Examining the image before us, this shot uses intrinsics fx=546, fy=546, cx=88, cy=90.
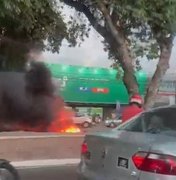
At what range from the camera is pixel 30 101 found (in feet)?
96.0

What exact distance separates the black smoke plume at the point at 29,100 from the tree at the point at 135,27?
33.0ft

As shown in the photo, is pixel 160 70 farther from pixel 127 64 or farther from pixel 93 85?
pixel 93 85

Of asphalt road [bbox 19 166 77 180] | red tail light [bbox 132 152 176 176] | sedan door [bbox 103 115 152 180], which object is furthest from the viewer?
asphalt road [bbox 19 166 77 180]

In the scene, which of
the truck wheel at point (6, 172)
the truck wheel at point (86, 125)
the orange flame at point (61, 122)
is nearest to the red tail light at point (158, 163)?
the truck wheel at point (6, 172)

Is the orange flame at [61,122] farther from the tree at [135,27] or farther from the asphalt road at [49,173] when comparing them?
the asphalt road at [49,173]

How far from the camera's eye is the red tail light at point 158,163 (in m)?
5.07

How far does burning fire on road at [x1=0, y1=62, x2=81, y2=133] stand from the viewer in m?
26.8

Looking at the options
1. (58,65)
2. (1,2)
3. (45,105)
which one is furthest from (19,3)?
→ (58,65)

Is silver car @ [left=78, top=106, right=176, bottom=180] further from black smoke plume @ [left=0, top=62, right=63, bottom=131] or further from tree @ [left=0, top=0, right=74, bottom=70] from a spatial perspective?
black smoke plume @ [left=0, top=62, right=63, bottom=131]

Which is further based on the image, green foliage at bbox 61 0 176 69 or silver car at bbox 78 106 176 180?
green foliage at bbox 61 0 176 69

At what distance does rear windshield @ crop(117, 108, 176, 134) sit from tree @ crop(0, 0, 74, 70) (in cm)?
614

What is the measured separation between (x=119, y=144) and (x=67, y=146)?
7.89 meters

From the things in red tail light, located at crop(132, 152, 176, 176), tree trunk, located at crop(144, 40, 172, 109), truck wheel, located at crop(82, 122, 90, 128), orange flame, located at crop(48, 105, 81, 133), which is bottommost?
truck wheel, located at crop(82, 122, 90, 128)

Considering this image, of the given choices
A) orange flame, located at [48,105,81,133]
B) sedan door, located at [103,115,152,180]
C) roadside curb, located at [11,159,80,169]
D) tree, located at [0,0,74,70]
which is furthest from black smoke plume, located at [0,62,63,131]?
sedan door, located at [103,115,152,180]
